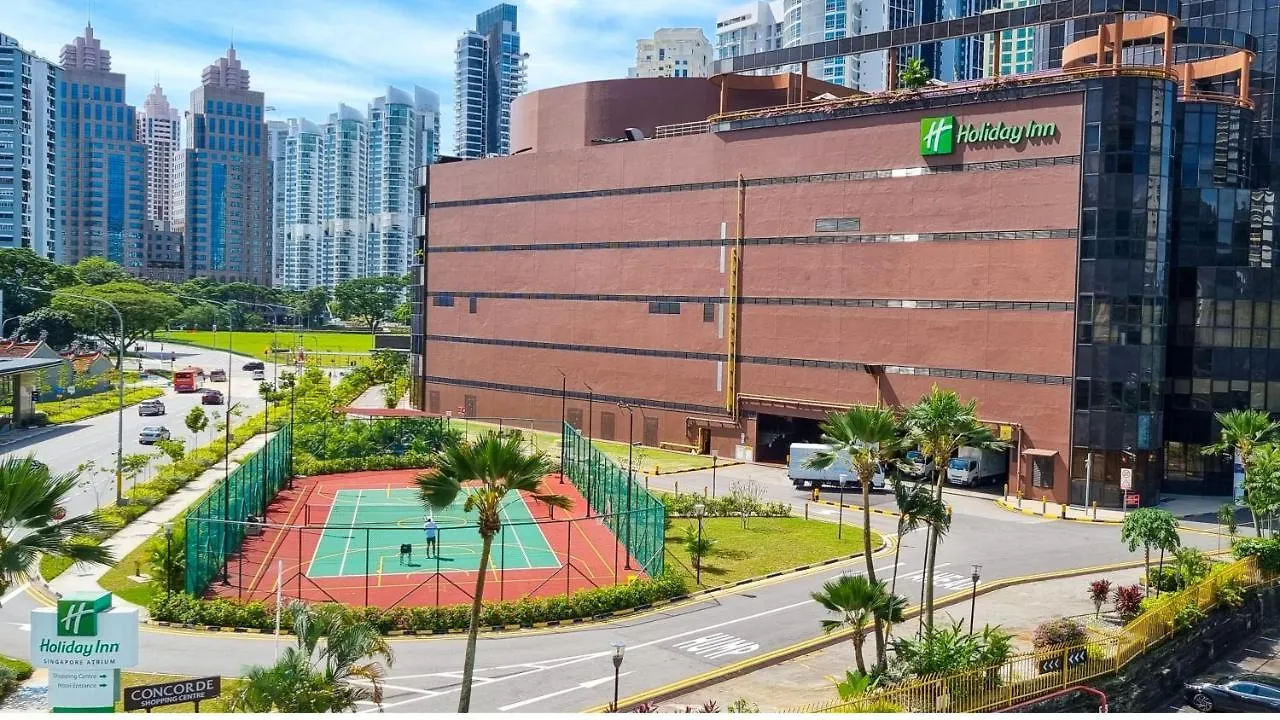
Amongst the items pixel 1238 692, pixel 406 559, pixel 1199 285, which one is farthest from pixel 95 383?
pixel 1238 692

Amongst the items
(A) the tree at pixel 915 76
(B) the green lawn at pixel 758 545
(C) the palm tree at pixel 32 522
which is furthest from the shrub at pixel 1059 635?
(A) the tree at pixel 915 76

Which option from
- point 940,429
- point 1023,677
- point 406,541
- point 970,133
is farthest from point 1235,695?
point 970,133

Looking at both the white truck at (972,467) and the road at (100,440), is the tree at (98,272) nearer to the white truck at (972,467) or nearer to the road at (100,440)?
the road at (100,440)

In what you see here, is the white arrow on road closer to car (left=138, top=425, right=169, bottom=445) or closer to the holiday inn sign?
the holiday inn sign

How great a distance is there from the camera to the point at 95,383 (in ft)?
349

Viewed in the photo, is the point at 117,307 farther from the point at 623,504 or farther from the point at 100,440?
the point at 623,504

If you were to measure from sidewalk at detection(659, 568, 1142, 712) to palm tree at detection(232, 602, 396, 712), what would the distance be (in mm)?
9070

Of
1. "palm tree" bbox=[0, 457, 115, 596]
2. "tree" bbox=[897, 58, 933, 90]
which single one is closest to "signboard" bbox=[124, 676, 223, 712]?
"palm tree" bbox=[0, 457, 115, 596]

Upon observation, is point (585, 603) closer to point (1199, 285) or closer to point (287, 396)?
point (1199, 285)

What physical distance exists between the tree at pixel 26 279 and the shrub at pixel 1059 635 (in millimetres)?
137793

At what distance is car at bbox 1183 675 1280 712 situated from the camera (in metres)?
29.4

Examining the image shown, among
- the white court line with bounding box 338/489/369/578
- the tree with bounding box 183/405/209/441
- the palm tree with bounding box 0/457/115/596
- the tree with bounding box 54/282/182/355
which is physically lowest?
the white court line with bounding box 338/489/369/578

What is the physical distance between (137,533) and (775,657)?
3007 centimetres

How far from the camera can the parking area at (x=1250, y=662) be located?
3209cm
